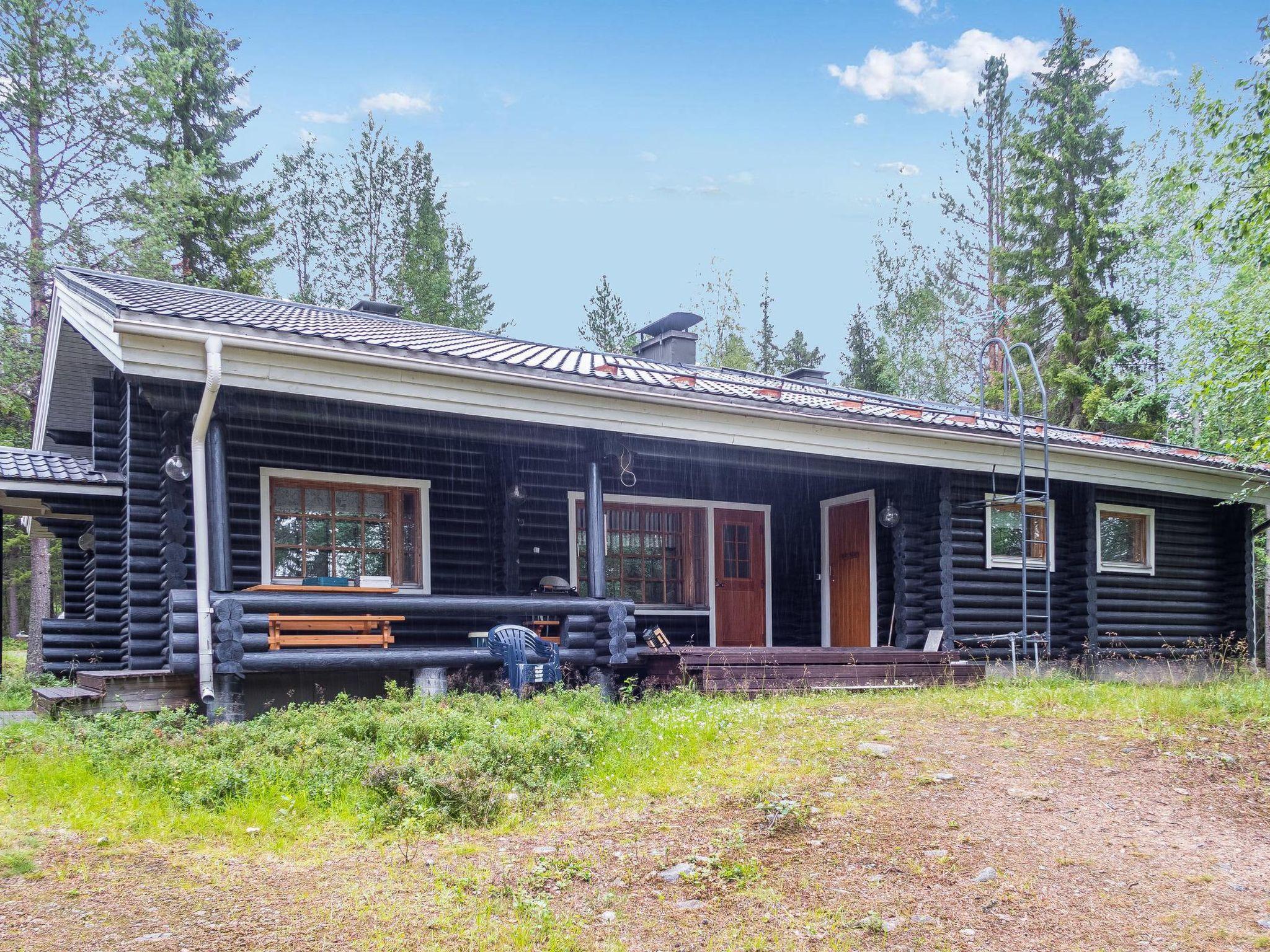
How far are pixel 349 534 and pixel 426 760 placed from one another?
15.0ft

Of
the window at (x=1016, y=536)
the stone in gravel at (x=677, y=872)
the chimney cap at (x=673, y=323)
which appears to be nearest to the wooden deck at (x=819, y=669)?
the window at (x=1016, y=536)

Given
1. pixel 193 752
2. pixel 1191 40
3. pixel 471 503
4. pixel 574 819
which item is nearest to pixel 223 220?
pixel 471 503

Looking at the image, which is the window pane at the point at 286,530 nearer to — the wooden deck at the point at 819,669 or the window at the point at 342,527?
the window at the point at 342,527

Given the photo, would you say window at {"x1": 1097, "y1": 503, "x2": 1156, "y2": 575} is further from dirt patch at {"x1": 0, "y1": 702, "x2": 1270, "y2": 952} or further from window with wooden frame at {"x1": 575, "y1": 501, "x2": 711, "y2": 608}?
dirt patch at {"x1": 0, "y1": 702, "x2": 1270, "y2": 952}

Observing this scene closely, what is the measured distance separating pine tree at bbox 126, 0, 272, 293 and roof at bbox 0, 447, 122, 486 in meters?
9.81

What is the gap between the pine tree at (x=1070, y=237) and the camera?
877 inches

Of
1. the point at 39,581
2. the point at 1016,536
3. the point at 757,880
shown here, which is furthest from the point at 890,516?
the point at 39,581

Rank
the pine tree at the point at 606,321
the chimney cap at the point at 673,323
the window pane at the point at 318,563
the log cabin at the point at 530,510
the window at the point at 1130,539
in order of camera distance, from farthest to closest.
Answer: the pine tree at the point at 606,321, the chimney cap at the point at 673,323, the window at the point at 1130,539, the window pane at the point at 318,563, the log cabin at the point at 530,510

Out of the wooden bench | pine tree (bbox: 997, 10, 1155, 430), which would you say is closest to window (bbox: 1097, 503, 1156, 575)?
pine tree (bbox: 997, 10, 1155, 430)

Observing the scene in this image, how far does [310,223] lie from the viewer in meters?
27.9

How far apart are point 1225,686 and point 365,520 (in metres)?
8.38

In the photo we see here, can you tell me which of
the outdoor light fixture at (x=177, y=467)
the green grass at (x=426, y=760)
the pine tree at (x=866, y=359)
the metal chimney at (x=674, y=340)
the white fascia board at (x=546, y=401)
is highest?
the pine tree at (x=866, y=359)

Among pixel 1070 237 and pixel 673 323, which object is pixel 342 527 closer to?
pixel 673 323

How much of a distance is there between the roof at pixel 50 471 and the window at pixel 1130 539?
11413 mm
